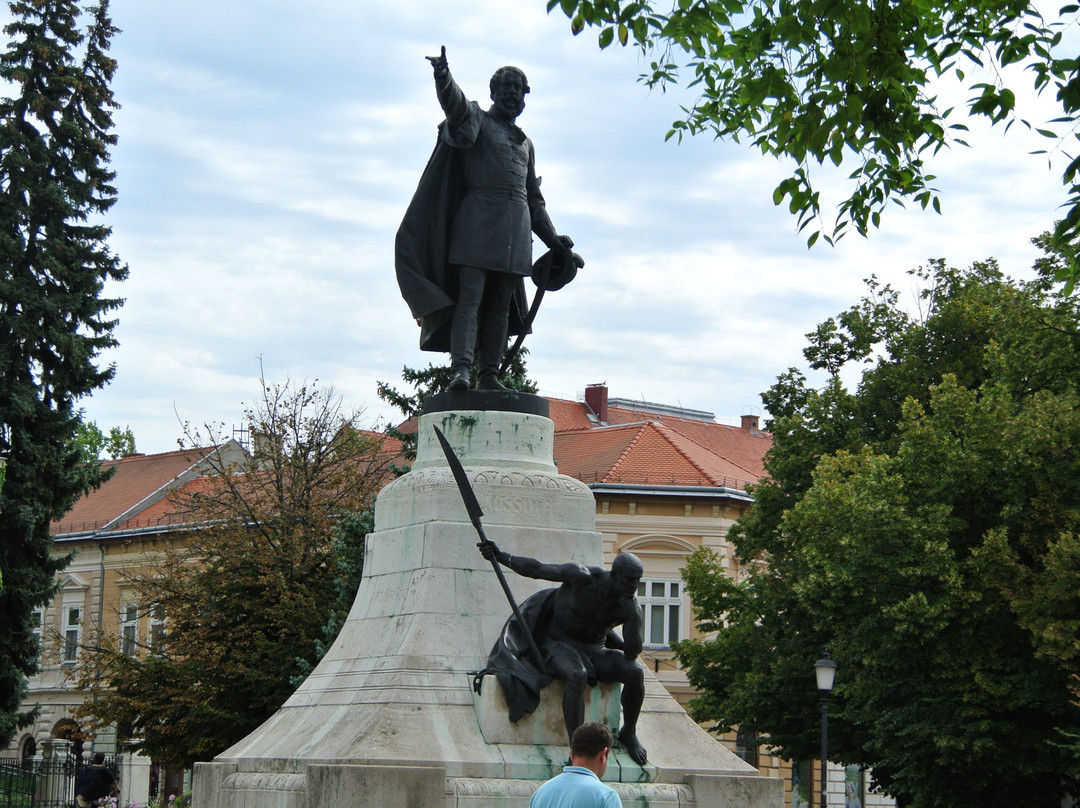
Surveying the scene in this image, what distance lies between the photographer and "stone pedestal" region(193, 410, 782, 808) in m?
9.02

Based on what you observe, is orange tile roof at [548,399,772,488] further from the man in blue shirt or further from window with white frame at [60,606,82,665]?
the man in blue shirt

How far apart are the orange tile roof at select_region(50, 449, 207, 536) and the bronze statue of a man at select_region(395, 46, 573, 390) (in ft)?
124

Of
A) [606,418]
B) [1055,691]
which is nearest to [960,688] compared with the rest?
[1055,691]

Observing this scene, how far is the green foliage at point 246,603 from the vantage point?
80.6 ft

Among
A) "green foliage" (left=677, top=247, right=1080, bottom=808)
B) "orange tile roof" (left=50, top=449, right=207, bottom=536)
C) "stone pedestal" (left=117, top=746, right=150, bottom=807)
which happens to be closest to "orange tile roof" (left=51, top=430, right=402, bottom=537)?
"orange tile roof" (left=50, top=449, right=207, bottom=536)

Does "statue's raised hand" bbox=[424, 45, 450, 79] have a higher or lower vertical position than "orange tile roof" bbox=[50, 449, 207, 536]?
lower

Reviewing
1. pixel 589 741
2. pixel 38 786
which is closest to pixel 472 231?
pixel 589 741

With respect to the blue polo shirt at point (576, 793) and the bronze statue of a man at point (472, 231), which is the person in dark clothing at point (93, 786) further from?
the blue polo shirt at point (576, 793)

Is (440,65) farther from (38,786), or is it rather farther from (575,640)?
(38,786)

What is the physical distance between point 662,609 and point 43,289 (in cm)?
1679

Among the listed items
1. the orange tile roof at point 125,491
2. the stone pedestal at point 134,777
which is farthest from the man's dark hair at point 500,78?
the orange tile roof at point 125,491

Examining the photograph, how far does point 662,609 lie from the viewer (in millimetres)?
38594

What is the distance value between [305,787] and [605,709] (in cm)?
188

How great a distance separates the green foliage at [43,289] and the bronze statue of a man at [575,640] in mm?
22061
